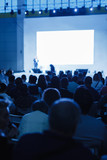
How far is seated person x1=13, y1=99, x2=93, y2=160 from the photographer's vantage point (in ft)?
3.61

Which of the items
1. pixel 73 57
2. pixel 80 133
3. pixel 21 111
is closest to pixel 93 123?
pixel 80 133

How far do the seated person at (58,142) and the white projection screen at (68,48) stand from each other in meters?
16.3

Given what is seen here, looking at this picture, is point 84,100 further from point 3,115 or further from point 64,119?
point 64,119

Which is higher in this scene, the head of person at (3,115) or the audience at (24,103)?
the head of person at (3,115)

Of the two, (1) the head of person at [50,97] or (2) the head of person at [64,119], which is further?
(1) the head of person at [50,97]

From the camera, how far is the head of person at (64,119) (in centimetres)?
118

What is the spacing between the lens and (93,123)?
210 centimetres

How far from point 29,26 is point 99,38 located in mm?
6134

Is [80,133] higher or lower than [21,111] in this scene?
higher

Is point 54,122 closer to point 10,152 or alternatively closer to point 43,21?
point 10,152

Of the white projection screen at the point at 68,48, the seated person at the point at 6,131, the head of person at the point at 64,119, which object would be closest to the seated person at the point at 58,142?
the head of person at the point at 64,119

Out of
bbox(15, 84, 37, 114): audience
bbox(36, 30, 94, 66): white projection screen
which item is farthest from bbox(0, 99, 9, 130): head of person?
bbox(36, 30, 94, 66): white projection screen

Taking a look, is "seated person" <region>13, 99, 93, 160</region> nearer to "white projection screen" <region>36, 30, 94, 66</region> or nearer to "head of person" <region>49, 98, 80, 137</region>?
"head of person" <region>49, 98, 80, 137</region>

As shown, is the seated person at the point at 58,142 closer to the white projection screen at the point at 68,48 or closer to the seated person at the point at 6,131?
the seated person at the point at 6,131
